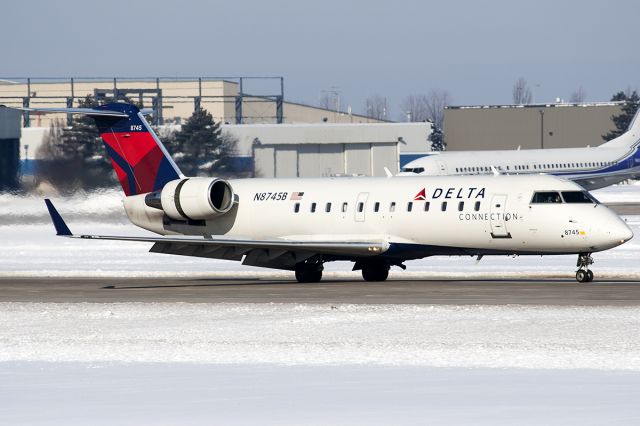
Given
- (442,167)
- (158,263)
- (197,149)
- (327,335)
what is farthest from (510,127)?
(327,335)

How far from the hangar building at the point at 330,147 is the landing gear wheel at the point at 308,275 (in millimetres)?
73417

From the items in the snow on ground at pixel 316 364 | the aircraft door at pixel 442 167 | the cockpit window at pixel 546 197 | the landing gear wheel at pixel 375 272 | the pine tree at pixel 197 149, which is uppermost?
the pine tree at pixel 197 149

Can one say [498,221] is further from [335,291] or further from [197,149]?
[197,149]

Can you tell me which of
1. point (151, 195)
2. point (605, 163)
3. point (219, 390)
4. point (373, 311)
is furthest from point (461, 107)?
point (219, 390)

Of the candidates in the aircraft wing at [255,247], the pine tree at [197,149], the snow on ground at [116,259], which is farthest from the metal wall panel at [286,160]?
the aircraft wing at [255,247]

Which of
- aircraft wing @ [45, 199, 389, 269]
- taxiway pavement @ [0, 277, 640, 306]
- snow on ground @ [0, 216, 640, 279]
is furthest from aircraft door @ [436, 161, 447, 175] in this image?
aircraft wing @ [45, 199, 389, 269]

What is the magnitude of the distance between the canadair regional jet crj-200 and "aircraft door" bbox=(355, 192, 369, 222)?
0.09ft

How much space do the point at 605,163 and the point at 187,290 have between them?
55.7 metres

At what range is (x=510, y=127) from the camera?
13988 cm

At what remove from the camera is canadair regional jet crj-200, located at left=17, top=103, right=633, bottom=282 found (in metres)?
30.1

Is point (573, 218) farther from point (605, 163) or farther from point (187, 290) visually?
point (605, 163)

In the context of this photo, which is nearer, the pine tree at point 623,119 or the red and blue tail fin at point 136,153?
the red and blue tail fin at point 136,153

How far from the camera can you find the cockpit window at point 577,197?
98.9ft

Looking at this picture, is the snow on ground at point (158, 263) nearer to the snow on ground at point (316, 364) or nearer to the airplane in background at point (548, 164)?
the snow on ground at point (316, 364)
